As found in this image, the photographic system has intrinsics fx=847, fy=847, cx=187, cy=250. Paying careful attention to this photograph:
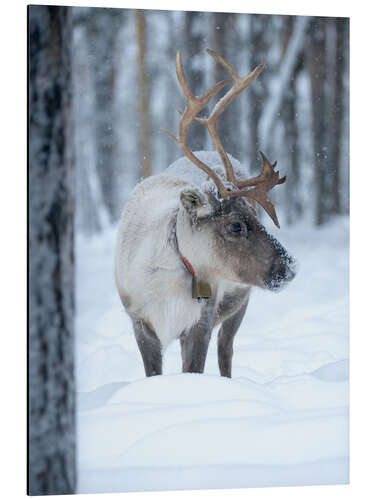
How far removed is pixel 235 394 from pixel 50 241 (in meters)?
1.30

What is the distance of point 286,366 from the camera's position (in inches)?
173

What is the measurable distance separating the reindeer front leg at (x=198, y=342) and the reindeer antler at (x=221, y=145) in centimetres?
60

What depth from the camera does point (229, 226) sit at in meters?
4.13

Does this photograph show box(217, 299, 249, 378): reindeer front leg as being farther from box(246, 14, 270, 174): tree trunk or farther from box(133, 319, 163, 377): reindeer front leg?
box(246, 14, 270, 174): tree trunk

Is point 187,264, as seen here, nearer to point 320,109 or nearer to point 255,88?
point 255,88

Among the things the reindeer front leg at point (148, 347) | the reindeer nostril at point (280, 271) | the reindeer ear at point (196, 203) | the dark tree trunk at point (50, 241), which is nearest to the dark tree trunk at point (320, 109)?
the reindeer nostril at point (280, 271)

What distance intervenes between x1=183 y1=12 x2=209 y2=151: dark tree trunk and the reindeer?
7 cm

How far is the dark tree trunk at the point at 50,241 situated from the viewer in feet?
11.6

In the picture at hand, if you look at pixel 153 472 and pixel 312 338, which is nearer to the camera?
pixel 153 472

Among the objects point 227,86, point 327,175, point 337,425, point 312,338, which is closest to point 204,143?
point 227,86

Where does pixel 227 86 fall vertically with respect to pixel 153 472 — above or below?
above

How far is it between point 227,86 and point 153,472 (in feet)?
6.49

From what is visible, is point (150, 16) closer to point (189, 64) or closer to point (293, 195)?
point (189, 64)

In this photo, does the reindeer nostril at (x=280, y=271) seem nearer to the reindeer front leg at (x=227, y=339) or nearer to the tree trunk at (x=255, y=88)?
the reindeer front leg at (x=227, y=339)
